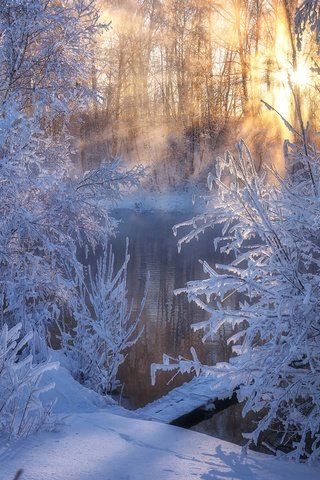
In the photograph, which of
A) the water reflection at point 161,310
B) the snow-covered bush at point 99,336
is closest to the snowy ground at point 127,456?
the snow-covered bush at point 99,336

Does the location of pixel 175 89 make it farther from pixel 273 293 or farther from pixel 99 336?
pixel 273 293

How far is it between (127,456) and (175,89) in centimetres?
4008

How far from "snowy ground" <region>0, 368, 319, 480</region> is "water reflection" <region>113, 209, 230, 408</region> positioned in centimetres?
382

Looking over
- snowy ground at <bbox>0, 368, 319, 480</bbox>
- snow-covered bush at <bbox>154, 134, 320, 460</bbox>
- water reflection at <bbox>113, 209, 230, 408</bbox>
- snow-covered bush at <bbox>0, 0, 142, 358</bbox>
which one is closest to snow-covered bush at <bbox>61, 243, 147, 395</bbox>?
snow-covered bush at <bbox>0, 0, 142, 358</bbox>

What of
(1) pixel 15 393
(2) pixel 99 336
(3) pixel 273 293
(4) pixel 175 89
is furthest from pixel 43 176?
(4) pixel 175 89

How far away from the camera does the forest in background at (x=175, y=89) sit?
3600 cm

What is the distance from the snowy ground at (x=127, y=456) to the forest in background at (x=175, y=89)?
30973 mm

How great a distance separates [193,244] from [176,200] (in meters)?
11.2

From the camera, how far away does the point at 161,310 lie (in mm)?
14570

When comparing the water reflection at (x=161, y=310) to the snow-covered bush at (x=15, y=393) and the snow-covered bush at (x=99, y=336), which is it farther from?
the snow-covered bush at (x=15, y=393)

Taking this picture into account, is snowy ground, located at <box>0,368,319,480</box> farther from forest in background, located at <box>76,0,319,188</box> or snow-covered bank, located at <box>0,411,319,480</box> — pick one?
forest in background, located at <box>76,0,319,188</box>

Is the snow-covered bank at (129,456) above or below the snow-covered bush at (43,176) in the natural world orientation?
below

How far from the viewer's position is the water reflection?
959 centimetres

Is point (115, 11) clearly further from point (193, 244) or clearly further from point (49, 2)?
point (49, 2)
